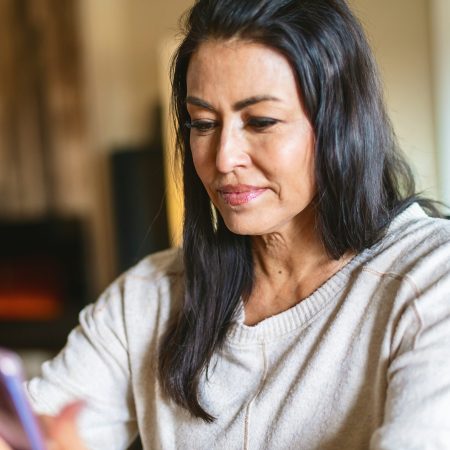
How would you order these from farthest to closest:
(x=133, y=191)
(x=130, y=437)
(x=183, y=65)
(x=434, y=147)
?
(x=133, y=191) < (x=434, y=147) < (x=130, y=437) < (x=183, y=65)

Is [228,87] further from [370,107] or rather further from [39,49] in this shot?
[39,49]

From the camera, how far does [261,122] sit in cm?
111

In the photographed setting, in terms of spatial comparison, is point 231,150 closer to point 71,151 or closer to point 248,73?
point 248,73

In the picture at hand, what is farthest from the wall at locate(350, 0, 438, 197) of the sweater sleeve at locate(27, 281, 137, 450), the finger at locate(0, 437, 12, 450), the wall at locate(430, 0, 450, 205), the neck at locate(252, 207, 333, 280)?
the finger at locate(0, 437, 12, 450)

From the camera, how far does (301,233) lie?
49.5 inches

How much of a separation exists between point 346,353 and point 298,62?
16.8 inches

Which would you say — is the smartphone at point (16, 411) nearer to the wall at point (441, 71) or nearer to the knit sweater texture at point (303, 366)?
the knit sweater texture at point (303, 366)

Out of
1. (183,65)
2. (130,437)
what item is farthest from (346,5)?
(130,437)

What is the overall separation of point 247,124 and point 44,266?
287 centimetres

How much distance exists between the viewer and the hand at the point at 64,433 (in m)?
1.02

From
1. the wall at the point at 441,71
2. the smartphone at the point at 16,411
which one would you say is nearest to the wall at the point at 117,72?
the wall at the point at 441,71

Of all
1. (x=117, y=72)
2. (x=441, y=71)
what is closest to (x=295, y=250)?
(x=441, y=71)

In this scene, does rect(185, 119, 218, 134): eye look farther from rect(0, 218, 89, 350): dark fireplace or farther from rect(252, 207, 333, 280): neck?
rect(0, 218, 89, 350): dark fireplace

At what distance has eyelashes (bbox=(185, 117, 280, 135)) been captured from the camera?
111 centimetres
